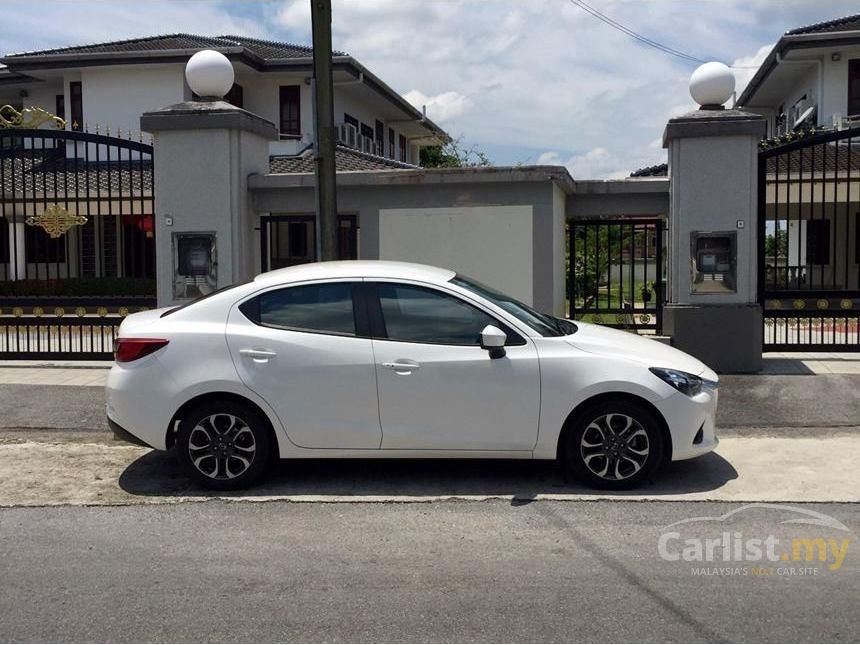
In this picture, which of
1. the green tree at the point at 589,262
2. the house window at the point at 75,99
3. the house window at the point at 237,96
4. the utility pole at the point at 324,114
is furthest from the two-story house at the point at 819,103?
the house window at the point at 75,99

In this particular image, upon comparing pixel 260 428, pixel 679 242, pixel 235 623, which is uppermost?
pixel 679 242

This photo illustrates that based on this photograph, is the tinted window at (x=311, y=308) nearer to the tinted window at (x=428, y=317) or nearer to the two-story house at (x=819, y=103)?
the tinted window at (x=428, y=317)

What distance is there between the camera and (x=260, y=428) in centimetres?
645

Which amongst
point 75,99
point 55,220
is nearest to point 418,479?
point 55,220

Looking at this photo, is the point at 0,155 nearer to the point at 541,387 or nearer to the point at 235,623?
the point at 541,387

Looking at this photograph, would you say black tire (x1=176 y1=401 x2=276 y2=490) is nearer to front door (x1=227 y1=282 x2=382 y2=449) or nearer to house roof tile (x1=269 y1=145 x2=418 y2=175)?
front door (x1=227 y1=282 x2=382 y2=449)

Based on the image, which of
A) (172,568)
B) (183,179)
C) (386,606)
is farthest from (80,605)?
(183,179)

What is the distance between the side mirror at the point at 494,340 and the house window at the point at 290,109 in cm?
2056

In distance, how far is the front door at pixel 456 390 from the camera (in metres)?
6.29

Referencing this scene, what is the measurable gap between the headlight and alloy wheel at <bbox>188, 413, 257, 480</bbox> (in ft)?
A: 9.31

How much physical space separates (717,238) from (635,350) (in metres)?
4.77

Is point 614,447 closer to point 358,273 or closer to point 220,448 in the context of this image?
point 358,273

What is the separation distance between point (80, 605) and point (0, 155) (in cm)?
939

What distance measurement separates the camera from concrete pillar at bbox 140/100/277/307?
36.6ft
